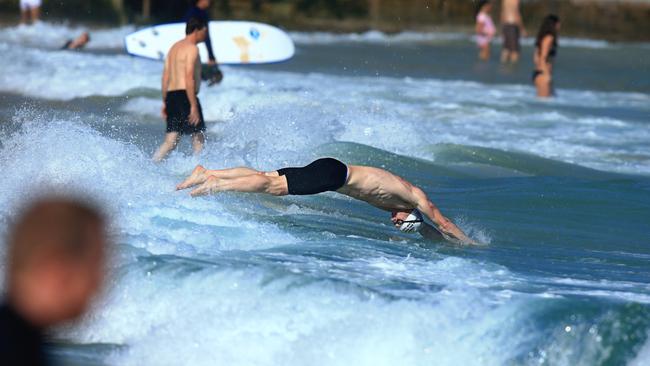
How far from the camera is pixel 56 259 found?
95.0 inches

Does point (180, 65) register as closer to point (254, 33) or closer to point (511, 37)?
point (254, 33)

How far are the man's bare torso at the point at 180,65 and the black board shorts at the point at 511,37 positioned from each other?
14.5 meters

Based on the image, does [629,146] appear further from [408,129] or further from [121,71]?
[121,71]

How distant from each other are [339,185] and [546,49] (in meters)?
10.2

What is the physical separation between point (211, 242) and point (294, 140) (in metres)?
4.43

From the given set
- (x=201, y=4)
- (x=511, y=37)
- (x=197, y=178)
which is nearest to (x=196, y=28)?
(x=201, y=4)

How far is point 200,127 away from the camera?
10.1 meters

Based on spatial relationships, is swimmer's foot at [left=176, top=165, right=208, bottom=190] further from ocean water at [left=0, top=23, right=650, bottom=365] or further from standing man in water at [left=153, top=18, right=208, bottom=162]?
standing man in water at [left=153, top=18, right=208, bottom=162]

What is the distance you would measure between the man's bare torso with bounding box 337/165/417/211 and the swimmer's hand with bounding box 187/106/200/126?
3.19 meters

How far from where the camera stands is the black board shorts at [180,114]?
10.0 m

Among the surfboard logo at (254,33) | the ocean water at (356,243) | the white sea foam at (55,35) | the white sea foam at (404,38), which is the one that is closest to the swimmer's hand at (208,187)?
the ocean water at (356,243)

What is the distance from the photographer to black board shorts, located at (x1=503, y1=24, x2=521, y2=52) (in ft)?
77.9

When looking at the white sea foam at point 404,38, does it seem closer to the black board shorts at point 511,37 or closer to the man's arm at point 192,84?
the black board shorts at point 511,37

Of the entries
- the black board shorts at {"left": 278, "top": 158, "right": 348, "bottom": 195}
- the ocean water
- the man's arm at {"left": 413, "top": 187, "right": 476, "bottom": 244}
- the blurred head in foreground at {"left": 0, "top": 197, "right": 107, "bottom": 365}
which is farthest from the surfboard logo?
the blurred head in foreground at {"left": 0, "top": 197, "right": 107, "bottom": 365}
